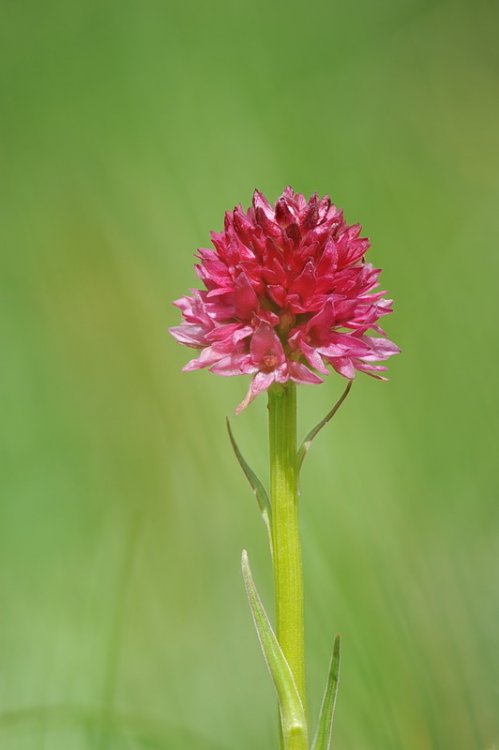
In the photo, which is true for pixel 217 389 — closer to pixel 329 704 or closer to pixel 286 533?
pixel 286 533

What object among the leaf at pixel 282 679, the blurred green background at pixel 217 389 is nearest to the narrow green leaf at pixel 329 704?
the leaf at pixel 282 679

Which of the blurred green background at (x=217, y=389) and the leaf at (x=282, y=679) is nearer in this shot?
the leaf at (x=282, y=679)

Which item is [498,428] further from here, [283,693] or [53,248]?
[53,248]

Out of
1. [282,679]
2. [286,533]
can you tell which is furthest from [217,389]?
[282,679]

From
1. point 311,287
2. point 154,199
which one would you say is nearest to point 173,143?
A: point 154,199

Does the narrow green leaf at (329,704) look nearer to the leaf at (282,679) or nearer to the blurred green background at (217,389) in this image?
the leaf at (282,679)

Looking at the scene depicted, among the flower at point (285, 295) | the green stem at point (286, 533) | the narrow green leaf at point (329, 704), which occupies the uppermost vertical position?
the flower at point (285, 295)

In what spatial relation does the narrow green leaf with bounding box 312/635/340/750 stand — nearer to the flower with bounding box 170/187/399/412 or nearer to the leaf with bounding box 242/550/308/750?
the leaf with bounding box 242/550/308/750
